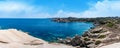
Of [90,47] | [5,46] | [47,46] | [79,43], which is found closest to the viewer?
[5,46]

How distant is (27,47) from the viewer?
88.1ft

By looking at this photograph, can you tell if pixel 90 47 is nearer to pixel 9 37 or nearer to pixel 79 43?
pixel 79 43

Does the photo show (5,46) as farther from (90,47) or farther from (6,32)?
(90,47)

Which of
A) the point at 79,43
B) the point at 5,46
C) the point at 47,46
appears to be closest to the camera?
the point at 5,46

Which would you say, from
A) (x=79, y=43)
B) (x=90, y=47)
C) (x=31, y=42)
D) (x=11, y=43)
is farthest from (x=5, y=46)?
(x=79, y=43)

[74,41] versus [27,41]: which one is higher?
[27,41]

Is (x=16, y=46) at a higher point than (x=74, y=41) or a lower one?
higher

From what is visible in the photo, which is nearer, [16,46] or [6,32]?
[16,46]

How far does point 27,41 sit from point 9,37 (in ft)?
5.62

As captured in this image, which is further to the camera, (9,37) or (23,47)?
(9,37)

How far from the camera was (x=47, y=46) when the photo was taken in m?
28.0

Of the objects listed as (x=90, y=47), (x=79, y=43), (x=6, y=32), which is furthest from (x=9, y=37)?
(x=79, y=43)

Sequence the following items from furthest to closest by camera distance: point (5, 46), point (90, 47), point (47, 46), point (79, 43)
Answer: point (79, 43)
point (90, 47)
point (47, 46)
point (5, 46)

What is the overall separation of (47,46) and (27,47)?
6.75 feet
